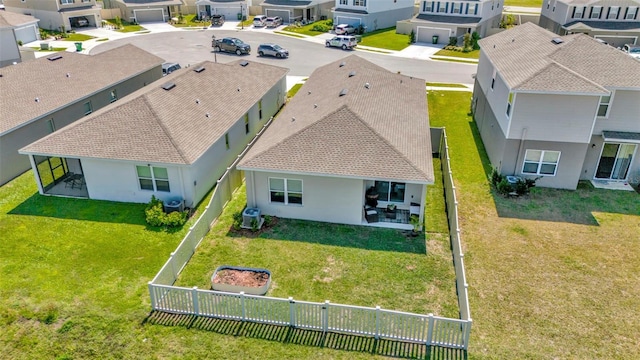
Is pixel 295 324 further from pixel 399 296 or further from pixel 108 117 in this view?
pixel 108 117

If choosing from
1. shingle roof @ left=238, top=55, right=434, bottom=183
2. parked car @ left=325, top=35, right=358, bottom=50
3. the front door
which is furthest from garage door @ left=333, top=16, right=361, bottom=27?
the front door

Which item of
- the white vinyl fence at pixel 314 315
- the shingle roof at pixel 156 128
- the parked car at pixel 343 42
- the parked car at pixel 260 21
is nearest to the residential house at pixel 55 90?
the shingle roof at pixel 156 128

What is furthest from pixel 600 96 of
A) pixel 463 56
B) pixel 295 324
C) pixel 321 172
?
pixel 463 56

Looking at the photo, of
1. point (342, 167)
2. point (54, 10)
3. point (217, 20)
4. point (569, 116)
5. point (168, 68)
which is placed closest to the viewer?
point (342, 167)

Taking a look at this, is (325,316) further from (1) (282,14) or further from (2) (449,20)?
(1) (282,14)

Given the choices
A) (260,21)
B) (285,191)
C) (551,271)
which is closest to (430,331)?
(551,271)

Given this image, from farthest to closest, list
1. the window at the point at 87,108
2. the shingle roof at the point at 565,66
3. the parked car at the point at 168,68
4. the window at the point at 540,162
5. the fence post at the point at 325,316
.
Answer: the parked car at the point at 168,68 → the window at the point at 87,108 → the window at the point at 540,162 → the shingle roof at the point at 565,66 → the fence post at the point at 325,316

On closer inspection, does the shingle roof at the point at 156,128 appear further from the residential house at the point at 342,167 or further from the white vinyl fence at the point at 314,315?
the white vinyl fence at the point at 314,315
